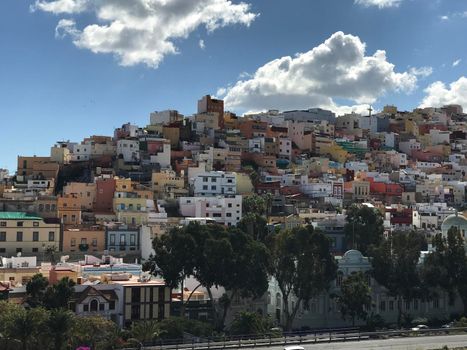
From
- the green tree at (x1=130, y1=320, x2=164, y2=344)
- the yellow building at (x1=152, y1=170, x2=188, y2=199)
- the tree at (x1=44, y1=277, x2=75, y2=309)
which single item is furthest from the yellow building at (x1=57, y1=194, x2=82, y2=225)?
the green tree at (x1=130, y1=320, x2=164, y2=344)

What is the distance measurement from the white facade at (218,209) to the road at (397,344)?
35.0 metres

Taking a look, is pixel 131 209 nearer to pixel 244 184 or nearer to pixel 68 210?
pixel 68 210

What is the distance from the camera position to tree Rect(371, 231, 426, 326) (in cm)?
5250

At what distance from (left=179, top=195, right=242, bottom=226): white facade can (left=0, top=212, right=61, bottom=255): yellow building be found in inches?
684

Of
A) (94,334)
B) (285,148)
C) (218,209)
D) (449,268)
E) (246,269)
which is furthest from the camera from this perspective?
(285,148)

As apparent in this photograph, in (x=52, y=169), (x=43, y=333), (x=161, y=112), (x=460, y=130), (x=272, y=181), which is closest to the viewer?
(x=43, y=333)

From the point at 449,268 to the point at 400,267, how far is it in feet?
12.5

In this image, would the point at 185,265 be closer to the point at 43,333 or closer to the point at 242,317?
the point at 242,317

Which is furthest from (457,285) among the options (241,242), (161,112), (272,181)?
(161,112)

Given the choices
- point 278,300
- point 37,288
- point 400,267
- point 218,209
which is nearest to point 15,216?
point 37,288

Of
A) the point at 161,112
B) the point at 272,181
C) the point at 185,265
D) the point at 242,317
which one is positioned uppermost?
the point at 161,112

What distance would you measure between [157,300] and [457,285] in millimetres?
23250

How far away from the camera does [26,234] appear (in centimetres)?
6003

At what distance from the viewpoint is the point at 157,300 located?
150 feet
